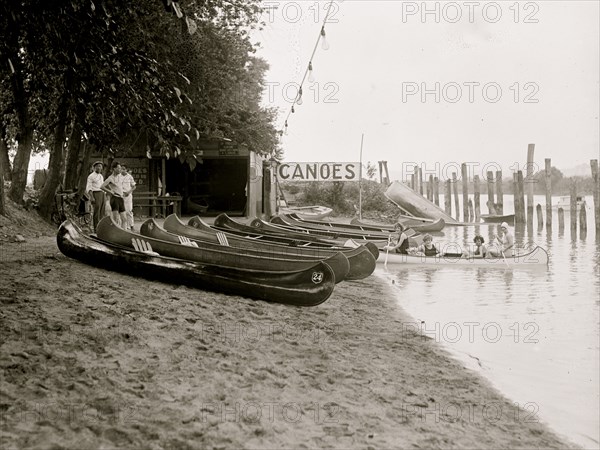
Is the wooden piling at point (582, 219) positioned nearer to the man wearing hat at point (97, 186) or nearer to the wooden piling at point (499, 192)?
the wooden piling at point (499, 192)

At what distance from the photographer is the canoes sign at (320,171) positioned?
1097 inches

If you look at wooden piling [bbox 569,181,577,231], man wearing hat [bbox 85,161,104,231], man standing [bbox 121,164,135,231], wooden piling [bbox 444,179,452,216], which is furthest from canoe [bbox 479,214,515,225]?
man wearing hat [bbox 85,161,104,231]

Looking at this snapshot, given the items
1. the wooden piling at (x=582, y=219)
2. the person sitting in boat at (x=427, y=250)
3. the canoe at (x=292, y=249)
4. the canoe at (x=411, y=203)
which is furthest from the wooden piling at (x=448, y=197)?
the canoe at (x=292, y=249)

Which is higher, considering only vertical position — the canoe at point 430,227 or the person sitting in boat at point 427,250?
the canoe at point 430,227

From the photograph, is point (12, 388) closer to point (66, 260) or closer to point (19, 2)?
point (19, 2)

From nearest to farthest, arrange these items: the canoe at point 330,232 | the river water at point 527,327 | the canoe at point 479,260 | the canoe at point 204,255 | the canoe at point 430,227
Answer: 1. the river water at point 527,327
2. the canoe at point 204,255
3. the canoe at point 479,260
4. the canoe at point 330,232
5. the canoe at point 430,227

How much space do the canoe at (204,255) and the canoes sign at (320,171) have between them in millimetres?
17402

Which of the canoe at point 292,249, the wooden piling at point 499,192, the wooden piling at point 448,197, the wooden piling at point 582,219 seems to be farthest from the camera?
the wooden piling at point 448,197

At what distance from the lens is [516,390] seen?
7004mm

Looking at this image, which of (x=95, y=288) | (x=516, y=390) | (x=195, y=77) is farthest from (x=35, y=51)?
(x=195, y=77)

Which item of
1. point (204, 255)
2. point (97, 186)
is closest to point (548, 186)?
point (97, 186)

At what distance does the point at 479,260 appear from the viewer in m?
16.4

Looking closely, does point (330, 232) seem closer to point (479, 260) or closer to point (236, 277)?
point (479, 260)

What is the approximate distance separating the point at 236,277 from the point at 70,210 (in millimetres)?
10057
